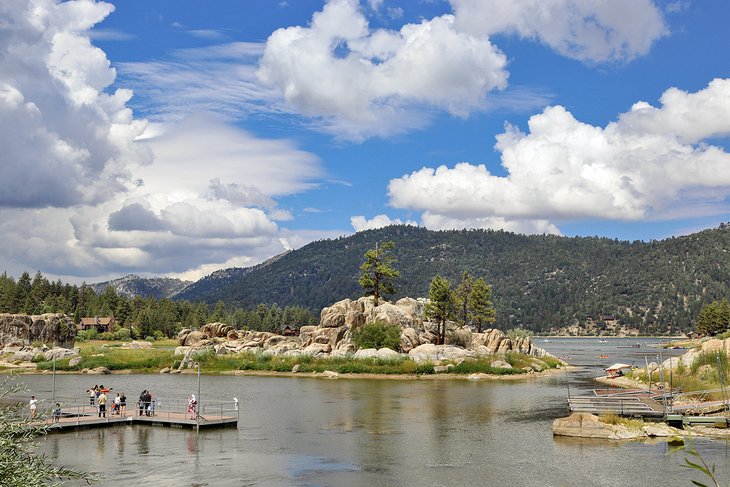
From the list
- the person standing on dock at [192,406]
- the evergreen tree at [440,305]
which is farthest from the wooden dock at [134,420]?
the evergreen tree at [440,305]

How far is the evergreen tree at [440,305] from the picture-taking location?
12019 cm

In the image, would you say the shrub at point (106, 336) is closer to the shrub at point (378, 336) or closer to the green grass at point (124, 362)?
the green grass at point (124, 362)

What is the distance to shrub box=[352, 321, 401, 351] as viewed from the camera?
113 metres

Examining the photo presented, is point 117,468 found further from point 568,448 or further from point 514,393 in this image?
point 514,393

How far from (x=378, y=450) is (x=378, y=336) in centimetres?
6876

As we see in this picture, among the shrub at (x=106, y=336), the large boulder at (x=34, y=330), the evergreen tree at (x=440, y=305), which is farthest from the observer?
the shrub at (x=106, y=336)

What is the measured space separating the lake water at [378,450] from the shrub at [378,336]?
128 ft

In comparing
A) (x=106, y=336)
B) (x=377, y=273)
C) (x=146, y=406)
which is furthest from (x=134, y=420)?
(x=106, y=336)

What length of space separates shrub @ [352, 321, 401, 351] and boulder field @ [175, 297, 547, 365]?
1761 mm

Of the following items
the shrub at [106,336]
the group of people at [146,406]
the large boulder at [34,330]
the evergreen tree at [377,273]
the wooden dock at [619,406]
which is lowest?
the wooden dock at [619,406]

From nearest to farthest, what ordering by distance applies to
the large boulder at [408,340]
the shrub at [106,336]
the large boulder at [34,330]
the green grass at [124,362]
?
the green grass at [124,362]
the large boulder at [408,340]
the large boulder at [34,330]
the shrub at [106,336]

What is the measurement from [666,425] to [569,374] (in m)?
62.4

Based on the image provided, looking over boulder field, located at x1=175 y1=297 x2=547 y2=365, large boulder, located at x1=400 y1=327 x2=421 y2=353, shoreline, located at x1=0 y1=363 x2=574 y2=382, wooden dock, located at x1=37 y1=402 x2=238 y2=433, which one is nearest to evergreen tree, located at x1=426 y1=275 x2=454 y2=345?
boulder field, located at x1=175 y1=297 x2=547 y2=365

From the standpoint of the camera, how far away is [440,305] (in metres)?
120
